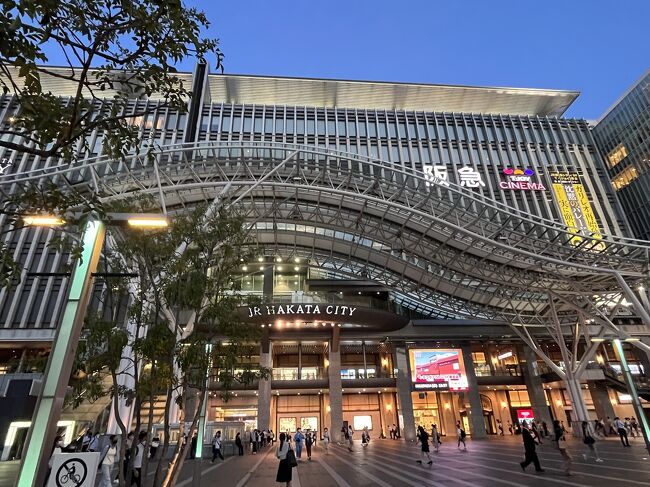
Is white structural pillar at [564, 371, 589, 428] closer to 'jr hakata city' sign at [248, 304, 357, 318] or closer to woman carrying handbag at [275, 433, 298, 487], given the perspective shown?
'jr hakata city' sign at [248, 304, 357, 318]

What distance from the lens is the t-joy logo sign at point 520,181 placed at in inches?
1806

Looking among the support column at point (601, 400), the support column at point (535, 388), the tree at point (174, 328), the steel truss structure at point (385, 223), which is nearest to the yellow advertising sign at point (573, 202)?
the steel truss structure at point (385, 223)

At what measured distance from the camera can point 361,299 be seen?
132 ft

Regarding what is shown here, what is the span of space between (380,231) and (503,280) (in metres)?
10.7

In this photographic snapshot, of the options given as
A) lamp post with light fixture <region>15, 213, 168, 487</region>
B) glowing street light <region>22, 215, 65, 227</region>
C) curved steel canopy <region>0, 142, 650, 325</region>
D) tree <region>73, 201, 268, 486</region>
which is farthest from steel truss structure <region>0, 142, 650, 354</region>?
glowing street light <region>22, 215, 65, 227</region>

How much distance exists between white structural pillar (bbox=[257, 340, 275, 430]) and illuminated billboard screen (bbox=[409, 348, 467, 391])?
591 inches

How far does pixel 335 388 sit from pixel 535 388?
22.3 meters

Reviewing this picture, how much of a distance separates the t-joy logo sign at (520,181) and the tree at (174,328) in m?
42.8

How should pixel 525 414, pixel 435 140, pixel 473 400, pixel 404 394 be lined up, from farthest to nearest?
pixel 435 140, pixel 525 414, pixel 473 400, pixel 404 394

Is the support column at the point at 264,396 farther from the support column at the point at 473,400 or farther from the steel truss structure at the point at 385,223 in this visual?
the support column at the point at 473,400

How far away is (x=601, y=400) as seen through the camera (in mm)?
41594

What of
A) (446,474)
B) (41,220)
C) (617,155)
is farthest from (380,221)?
(617,155)

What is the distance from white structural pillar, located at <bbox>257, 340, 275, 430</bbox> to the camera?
37.2 metres

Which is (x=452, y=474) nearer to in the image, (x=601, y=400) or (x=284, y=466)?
(x=284, y=466)
